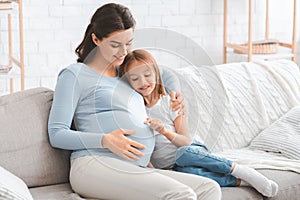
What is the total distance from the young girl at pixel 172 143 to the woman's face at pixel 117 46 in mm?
24

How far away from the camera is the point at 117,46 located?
2.00 meters

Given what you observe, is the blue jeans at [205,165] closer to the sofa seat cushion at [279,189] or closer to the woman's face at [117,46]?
the sofa seat cushion at [279,189]

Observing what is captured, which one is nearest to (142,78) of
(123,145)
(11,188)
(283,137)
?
(123,145)

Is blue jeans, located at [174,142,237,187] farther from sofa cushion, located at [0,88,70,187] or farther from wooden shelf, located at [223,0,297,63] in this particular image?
wooden shelf, located at [223,0,297,63]

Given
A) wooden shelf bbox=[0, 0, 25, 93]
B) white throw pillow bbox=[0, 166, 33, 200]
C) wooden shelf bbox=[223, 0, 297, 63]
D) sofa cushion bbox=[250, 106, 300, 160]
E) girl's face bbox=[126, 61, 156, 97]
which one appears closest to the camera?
white throw pillow bbox=[0, 166, 33, 200]

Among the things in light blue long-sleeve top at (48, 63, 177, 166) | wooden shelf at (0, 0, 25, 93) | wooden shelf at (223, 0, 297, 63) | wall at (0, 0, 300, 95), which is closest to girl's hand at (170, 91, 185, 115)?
light blue long-sleeve top at (48, 63, 177, 166)

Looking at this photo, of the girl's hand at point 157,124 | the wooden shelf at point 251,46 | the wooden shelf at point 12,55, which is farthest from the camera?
the wooden shelf at point 251,46

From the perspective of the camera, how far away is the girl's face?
1954mm

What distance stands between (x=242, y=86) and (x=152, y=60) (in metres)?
1.07

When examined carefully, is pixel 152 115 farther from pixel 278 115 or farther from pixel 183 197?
pixel 278 115

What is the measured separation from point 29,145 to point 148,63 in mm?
602

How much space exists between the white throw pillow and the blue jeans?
63 cm

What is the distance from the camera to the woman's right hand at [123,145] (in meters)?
2.09

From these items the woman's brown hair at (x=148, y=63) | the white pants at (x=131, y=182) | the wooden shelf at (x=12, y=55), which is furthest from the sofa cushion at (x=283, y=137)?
the wooden shelf at (x=12, y=55)
